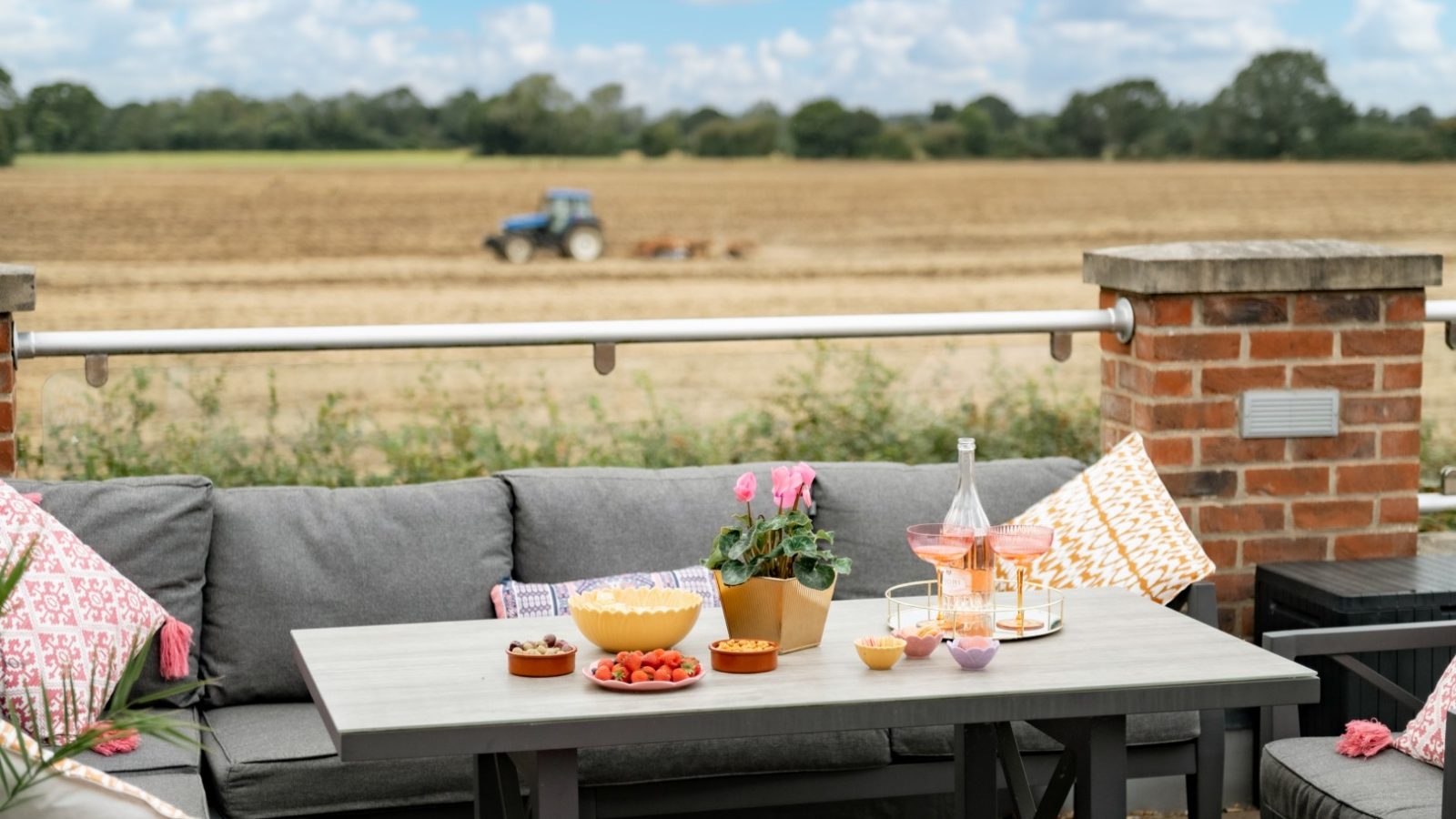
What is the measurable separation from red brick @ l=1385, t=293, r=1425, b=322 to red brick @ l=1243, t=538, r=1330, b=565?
0.52m

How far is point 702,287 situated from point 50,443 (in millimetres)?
16257

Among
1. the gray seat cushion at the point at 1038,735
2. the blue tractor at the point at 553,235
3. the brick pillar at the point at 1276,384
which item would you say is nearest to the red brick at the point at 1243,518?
the brick pillar at the point at 1276,384

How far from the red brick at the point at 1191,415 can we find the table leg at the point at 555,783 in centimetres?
186

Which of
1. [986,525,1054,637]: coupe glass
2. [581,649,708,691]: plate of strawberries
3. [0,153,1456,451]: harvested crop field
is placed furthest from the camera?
[0,153,1456,451]: harvested crop field

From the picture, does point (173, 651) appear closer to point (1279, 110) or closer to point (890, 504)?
point (890, 504)

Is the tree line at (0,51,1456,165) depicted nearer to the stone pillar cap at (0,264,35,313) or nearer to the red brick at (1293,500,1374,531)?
the stone pillar cap at (0,264,35,313)

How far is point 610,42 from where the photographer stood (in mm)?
31250

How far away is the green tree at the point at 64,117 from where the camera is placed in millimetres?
25453

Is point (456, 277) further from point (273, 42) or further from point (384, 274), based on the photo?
point (273, 42)

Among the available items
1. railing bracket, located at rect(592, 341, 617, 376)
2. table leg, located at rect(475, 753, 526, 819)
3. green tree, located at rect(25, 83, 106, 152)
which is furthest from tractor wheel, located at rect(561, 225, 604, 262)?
table leg, located at rect(475, 753, 526, 819)

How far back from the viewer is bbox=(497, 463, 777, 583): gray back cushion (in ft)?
10.3

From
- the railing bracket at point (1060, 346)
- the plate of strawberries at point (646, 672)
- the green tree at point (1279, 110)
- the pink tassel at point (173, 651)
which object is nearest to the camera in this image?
the plate of strawberries at point (646, 672)

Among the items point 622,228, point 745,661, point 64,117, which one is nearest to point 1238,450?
point 745,661

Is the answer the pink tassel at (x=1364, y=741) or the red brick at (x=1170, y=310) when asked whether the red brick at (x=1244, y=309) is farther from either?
the pink tassel at (x=1364, y=741)
